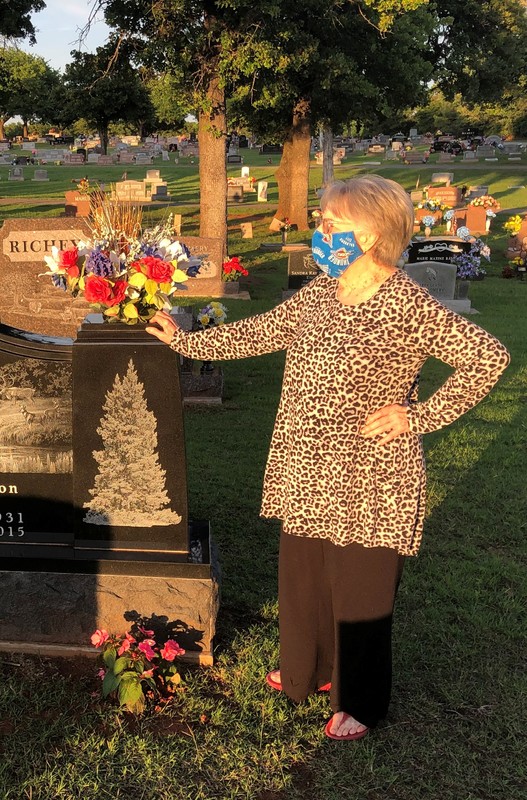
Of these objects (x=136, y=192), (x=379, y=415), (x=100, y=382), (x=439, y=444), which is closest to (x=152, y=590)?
(x=100, y=382)

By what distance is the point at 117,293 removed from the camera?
3926mm

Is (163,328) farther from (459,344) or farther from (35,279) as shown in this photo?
(35,279)

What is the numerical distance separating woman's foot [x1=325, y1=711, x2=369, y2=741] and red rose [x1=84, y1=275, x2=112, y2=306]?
2.20 m

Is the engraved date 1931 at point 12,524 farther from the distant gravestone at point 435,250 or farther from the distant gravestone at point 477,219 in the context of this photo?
the distant gravestone at point 477,219

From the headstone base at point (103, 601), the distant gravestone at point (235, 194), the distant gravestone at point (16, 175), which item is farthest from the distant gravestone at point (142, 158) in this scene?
the headstone base at point (103, 601)

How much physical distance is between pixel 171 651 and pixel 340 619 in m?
0.88

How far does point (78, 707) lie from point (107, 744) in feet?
1.07

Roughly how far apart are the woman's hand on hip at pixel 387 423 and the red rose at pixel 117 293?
54.9 inches

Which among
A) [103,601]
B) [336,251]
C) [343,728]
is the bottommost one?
[343,728]

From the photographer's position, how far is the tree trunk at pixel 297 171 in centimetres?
2617

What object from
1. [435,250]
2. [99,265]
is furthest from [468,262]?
[99,265]

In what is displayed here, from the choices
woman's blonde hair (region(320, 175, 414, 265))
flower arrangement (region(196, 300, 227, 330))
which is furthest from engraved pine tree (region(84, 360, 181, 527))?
flower arrangement (region(196, 300, 227, 330))

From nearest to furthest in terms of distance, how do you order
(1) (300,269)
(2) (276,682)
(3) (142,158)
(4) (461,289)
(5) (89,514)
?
(2) (276,682), (5) (89,514), (1) (300,269), (4) (461,289), (3) (142,158)

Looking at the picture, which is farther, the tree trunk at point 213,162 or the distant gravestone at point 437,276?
the tree trunk at point 213,162
